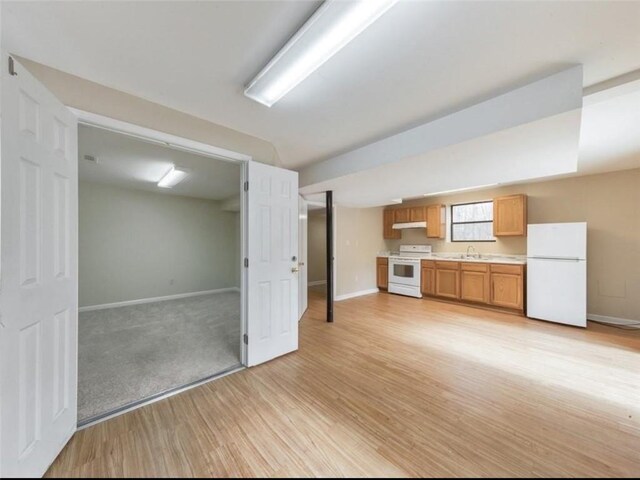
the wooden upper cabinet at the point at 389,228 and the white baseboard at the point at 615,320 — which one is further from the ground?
the wooden upper cabinet at the point at 389,228

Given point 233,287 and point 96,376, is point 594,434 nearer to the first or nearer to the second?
point 96,376

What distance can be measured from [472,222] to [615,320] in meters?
2.51

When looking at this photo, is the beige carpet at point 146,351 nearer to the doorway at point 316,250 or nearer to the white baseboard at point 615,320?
the doorway at point 316,250

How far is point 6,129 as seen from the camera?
106 centimetres

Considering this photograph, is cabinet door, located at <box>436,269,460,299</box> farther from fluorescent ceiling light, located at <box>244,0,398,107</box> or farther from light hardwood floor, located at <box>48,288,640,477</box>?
fluorescent ceiling light, located at <box>244,0,398,107</box>

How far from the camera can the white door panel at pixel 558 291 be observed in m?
3.41

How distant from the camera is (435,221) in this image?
17.5 feet

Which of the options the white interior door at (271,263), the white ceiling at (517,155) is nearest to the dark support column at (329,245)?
the white ceiling at (517,155)

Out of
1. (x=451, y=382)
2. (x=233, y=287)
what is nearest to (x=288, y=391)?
(x=451, y=382)

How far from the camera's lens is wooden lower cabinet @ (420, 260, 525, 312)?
405cm

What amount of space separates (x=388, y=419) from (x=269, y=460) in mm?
834

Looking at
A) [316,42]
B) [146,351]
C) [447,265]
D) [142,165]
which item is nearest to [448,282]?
[447,265]

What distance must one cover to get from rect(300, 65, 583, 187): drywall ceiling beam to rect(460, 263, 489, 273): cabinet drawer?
3.26 metres

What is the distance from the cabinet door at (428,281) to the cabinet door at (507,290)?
3.47 feet
